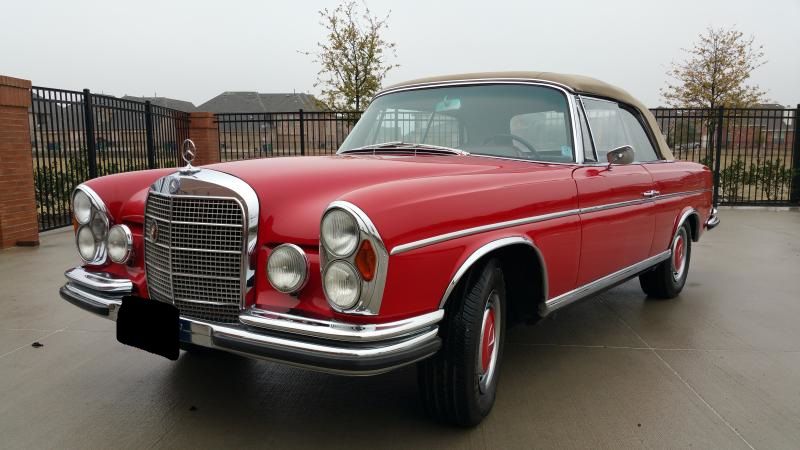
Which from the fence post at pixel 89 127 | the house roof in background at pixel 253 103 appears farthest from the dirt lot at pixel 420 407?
the house roof in background at pixel 253 103

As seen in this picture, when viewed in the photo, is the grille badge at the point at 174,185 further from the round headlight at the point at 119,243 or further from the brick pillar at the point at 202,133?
the brick pillar at the point at 202,133

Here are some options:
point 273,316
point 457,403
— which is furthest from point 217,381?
point 457,403

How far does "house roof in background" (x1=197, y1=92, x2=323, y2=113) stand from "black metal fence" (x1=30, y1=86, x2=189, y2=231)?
1599 inches

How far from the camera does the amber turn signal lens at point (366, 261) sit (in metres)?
1.97

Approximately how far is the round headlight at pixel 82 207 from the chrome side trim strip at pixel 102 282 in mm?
268

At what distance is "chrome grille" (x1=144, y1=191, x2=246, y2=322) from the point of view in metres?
2.28

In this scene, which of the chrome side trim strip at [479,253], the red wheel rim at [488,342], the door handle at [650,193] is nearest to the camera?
the chrome side trim strip at [479,253]

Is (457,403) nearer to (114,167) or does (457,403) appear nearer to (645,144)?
(645,144)

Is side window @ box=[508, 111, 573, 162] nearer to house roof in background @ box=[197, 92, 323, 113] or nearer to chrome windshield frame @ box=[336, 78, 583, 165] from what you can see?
chrome windshield frame @ box=[336, 78, 583, 165]

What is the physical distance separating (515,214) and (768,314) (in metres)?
2.90

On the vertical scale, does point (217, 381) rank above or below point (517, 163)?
below

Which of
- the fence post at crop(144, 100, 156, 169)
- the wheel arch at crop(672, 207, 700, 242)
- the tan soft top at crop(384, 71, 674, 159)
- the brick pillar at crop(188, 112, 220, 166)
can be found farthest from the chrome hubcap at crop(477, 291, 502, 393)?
the brick pillar at crop(188, 112, 220, 166)

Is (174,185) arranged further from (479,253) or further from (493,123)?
(493,123)

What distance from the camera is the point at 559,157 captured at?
10.8ft
